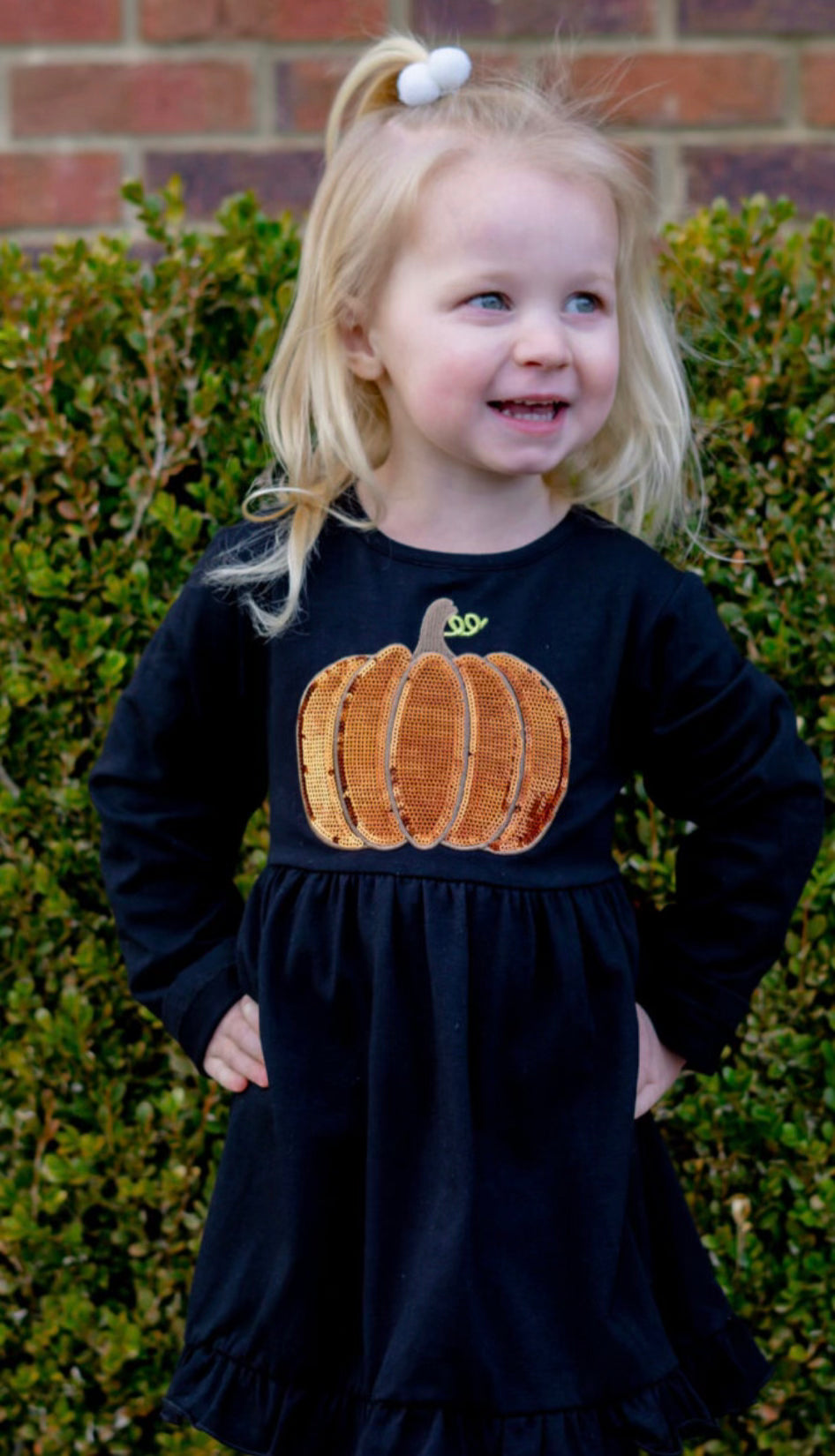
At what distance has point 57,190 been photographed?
306cm

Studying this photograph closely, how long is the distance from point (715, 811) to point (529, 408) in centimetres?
49

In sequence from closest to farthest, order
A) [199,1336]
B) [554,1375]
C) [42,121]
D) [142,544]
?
[554,1375] < [199,1336] < [142,544] < [42,121]

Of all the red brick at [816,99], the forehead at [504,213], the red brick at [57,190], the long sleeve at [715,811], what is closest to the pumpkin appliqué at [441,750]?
the long sleeve at [715,811]

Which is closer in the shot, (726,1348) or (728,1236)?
(726,1348)

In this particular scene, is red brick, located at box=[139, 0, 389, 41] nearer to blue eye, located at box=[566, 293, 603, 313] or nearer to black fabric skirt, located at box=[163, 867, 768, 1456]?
blue eye, located at box=[566, 293, 603, 313]

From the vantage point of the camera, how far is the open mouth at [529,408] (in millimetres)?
1702

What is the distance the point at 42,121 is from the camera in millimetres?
3045

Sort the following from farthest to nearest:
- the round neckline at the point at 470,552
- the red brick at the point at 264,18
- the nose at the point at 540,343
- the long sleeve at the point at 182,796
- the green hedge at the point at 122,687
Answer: the red brick at the point at 264,18, the green hedge at the point at 122,687, the long sleeve at the point at 182,796, the round neckline at the point at 470,552, the nose at the point at 540,343

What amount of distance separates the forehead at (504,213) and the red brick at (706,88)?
1.46m

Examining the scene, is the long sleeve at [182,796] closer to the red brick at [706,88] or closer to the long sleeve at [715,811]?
the long sleeve at [715,811]

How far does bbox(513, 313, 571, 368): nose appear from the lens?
64.8 inches

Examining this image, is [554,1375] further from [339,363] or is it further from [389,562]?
[339,363]

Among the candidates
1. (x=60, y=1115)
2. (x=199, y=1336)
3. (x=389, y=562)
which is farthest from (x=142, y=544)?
(x=199, y=1336)

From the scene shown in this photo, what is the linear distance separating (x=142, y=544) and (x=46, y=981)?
0.65 meters
